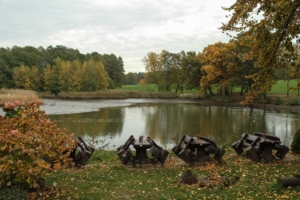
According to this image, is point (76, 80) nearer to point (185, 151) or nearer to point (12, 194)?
point (185, 151)

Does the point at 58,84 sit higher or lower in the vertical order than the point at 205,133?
higher

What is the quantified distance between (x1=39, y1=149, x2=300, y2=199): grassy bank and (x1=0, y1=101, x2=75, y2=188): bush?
1.03 m

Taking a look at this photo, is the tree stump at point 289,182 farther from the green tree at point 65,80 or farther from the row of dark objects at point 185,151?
the green tree at point 65,80

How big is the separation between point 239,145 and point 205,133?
28.1 feet

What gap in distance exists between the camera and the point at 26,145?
5.50 metres

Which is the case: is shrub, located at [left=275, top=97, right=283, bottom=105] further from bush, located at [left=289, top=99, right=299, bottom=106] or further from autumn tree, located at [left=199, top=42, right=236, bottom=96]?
autumn tree, located at [left=199, top=42, right=236, bottom=96]

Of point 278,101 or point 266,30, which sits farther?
point 278,101

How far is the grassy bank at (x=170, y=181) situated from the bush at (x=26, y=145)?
1034 mm

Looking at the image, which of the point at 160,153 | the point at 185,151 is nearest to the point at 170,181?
the point at 160,153

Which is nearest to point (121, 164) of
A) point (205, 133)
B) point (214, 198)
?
point (214, 198)

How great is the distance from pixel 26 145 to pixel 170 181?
3.65 metres

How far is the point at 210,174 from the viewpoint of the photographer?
25.5ft

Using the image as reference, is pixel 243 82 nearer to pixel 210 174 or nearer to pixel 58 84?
pixel 210 174

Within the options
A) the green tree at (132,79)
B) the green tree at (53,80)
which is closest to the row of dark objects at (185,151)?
the green tree at (53,80)
